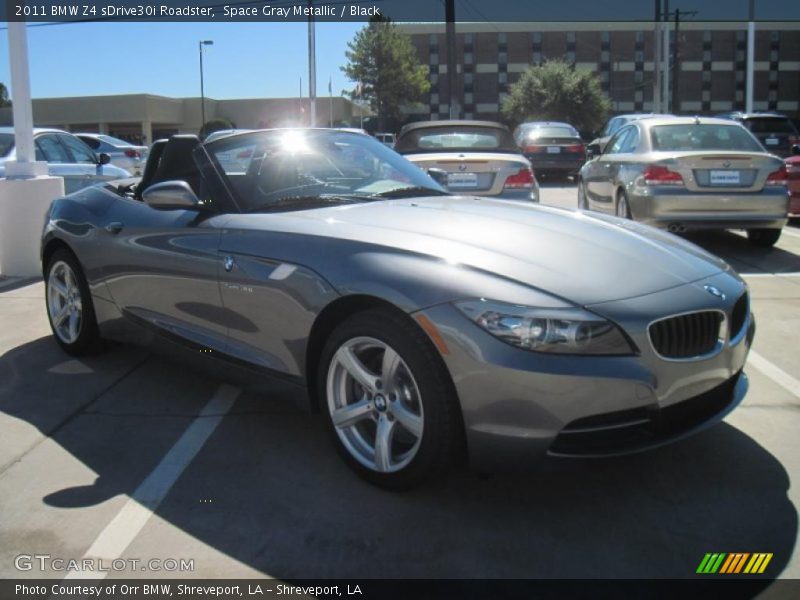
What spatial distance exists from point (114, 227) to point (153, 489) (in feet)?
6.12

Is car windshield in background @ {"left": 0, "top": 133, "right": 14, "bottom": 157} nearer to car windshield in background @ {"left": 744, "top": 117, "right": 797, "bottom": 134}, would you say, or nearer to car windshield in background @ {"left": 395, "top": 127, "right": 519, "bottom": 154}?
car windshield in background @ {"left": 395, "top": 127, "right": 519, "bottom": 154}

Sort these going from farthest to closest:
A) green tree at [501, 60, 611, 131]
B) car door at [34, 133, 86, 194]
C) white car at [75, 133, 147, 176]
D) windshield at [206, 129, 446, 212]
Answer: green tree at [501, 60, 611, 131], white car at [75, 133, 147, 176], car door at [34, 133, 86, 194], windshield at [206, 129, 446, 212]

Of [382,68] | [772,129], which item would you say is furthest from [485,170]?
[382,68]

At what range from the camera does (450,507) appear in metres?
3.06

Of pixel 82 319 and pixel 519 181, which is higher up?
pixel 519 181

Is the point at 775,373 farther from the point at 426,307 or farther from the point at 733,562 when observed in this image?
the point at 426,307

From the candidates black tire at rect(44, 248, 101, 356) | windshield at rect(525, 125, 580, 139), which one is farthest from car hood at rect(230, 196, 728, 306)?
windshield at rect(525, 125, 580, 139)

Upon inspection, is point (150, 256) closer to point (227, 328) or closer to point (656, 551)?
point (227, 328)

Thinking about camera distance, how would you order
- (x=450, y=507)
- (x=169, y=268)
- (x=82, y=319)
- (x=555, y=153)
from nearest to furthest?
1. (x=450, y=507)
2. (x=169, y=268)
3. (x=82, y=319)
4. (x=555, y=153)

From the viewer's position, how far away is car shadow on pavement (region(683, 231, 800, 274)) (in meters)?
7.80

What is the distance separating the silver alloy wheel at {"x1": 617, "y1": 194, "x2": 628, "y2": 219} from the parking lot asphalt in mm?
4764

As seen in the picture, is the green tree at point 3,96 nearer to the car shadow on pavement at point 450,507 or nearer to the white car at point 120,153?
the white car at point 120,153

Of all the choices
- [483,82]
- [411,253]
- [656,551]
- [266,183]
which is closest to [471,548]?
[656,551]

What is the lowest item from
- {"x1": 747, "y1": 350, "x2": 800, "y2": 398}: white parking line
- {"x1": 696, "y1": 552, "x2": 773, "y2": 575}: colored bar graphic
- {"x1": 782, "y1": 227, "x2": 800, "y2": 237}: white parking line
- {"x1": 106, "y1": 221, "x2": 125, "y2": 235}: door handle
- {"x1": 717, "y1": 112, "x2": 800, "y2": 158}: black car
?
{"x1": 696, "y1": 552, "x2": 773, "y2": 575}: colored bar graphic
